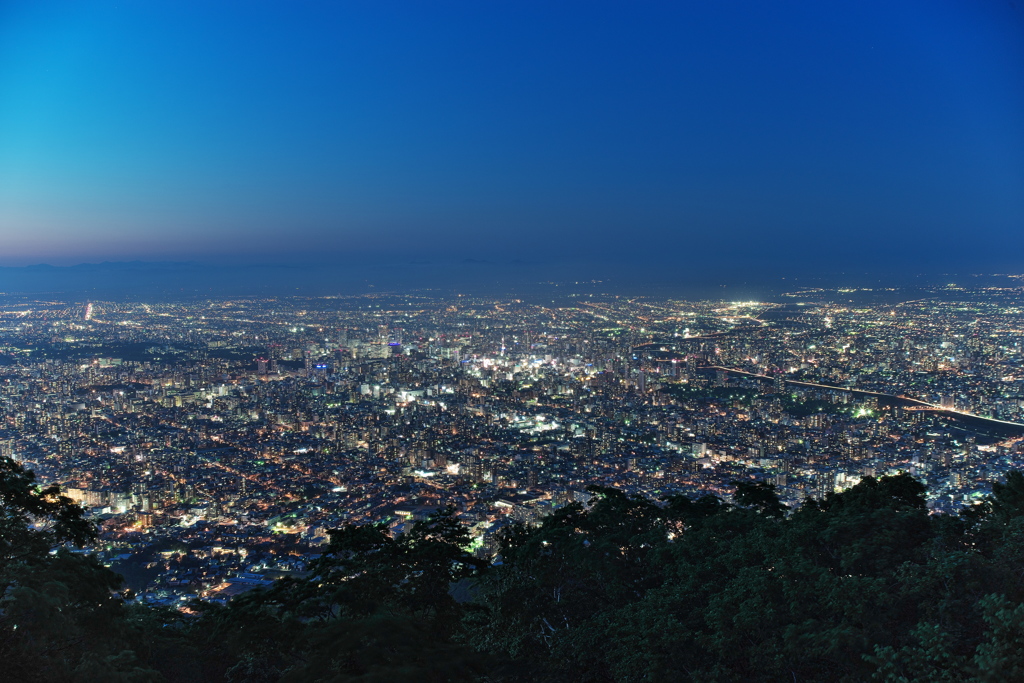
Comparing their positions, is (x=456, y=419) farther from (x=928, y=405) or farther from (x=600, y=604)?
(x=928, y=405)

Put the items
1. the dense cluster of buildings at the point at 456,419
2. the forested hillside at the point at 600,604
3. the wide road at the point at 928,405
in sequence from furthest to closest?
the wide road at the point at 928,405 → the dense cluster of buildings at the point at 456,419 → the forested hillside at the point at 600,604

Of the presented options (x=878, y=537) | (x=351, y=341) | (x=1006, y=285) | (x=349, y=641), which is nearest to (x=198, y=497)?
(x=349, y=641)

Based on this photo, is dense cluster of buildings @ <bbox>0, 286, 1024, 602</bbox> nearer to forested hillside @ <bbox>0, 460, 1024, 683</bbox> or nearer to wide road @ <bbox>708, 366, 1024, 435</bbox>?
wide road @ <bbox>708, 366, 1024, 435</bbox>

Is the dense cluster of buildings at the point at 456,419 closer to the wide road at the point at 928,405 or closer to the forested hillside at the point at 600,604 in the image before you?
the wide road at the point at 928,405

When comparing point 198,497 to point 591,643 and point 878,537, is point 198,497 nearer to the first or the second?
point 591,643

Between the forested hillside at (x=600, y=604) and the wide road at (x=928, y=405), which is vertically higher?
the forested hillside at (x=600, y=604)

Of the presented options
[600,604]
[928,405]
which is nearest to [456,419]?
[600,604]

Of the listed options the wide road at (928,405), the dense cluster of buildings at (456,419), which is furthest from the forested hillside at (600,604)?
the wide road at (928,405)

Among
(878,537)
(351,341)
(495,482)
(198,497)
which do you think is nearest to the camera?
(878,537)
